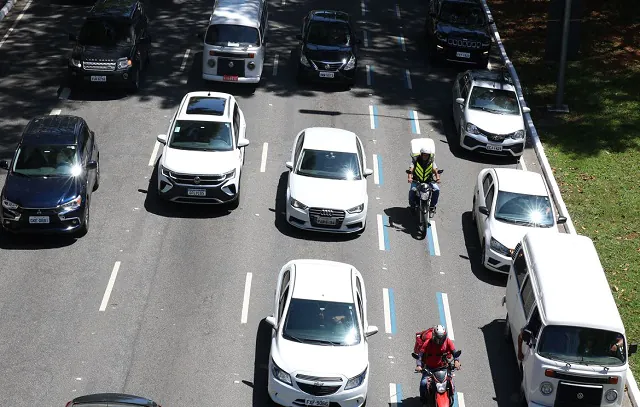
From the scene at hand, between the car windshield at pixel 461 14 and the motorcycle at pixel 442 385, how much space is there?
1928 centimetres

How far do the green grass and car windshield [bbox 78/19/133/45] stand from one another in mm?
12198

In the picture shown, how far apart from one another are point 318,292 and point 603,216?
10.1m

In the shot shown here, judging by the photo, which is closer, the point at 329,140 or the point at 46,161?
the point at 46,161

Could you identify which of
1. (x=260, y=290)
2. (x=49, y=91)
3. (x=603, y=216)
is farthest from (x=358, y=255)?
(x=49, y=91)

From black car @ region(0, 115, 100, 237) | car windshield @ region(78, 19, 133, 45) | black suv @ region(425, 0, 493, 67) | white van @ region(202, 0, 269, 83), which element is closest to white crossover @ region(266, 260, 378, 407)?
black car @ region(0, 115, 100, 237)

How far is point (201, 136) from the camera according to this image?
2672 cm

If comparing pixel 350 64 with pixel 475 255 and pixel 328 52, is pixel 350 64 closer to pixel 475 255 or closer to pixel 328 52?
pixel 328 52

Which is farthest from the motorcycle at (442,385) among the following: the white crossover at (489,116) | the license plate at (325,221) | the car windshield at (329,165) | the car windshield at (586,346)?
the white crossover at (489,116)

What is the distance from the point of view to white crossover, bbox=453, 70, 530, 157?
29609 mm

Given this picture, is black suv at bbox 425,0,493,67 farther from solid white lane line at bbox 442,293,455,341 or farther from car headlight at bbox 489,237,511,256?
solid white lane line at bbox 442,293,455,341

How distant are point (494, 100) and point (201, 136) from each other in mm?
8558

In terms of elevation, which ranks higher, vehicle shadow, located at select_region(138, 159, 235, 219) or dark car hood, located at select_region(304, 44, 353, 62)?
dark car hood, located at select_region(304, 44, 353, 62)

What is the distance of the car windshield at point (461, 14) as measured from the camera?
119 ft

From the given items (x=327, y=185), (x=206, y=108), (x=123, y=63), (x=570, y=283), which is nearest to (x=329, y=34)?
(x=123, y=63)
